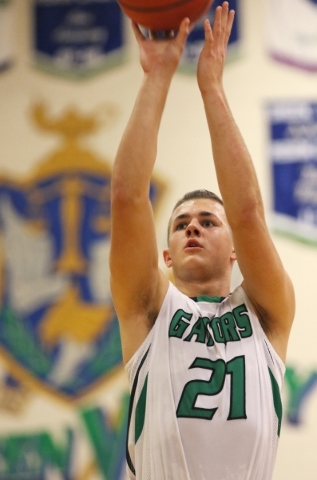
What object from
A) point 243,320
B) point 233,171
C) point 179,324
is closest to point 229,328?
point 243,320

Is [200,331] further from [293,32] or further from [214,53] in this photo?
[293,32]

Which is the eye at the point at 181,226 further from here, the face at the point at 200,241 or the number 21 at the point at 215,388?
the number 21 at the point at 215,388

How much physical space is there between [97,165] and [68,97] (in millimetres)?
589

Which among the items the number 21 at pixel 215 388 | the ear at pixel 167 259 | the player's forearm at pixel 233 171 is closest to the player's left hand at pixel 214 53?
the player's forearm at pixel 233 171

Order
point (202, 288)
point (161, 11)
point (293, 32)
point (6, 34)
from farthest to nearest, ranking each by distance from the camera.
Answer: point (6, 34) → point (293, 32) → point (202, 288) → point (161, 11)

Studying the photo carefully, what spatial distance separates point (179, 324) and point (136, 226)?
35 cm

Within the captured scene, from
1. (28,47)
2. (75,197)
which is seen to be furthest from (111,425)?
(28,47)

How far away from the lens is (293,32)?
469 cm

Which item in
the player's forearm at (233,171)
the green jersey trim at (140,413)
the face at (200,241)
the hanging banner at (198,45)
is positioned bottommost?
the green jersey trim at (140,413)

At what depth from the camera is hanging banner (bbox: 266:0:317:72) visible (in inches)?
183

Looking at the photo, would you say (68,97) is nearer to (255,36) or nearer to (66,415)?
(255,36)

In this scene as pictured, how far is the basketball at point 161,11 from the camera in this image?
7.38 ft

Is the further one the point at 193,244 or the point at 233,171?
the point at 193,244

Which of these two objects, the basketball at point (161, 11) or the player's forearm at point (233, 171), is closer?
the player's forearm at point (233, 171)
